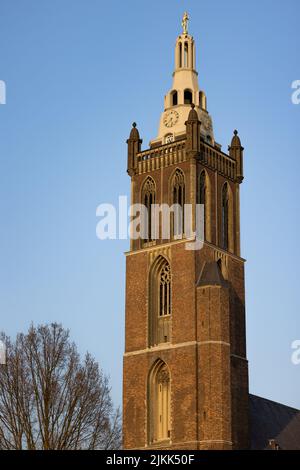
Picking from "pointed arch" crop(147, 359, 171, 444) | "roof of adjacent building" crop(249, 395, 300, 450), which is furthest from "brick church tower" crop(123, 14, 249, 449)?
"roof of adjacent building" crop(249, 395, 300, 450)

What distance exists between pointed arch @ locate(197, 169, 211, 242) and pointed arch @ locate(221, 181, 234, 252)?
6.35ft

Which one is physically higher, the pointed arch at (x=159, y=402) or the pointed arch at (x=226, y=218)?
the pointed arch at (x=226, y=218)

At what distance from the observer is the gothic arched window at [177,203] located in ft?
252

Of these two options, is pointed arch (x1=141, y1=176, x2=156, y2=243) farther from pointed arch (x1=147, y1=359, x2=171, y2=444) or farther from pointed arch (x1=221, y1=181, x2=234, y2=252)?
pointed arch (x1=147, y1=359, x2=171, y2=444)

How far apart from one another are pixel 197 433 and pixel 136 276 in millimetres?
13278

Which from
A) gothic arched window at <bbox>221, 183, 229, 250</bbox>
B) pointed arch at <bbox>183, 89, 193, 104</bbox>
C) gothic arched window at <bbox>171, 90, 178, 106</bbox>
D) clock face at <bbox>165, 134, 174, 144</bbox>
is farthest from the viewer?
gothic arched window at <bbox>171, 90, 178, 106</bbox>

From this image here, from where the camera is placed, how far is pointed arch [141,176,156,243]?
78500 mm

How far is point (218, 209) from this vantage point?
7938 cm

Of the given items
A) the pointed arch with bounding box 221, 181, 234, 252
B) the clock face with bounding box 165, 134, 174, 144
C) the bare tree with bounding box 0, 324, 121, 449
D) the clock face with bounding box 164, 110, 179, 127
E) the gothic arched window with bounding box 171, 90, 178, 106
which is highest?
the gothic arched window with bounding box 171, 90, 178, 106

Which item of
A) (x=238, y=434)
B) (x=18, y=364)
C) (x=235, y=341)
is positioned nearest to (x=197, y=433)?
(x=238, y=434)

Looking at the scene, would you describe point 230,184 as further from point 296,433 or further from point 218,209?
point 296,433

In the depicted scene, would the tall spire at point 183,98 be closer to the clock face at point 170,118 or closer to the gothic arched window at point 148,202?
the clock face at point 170,118

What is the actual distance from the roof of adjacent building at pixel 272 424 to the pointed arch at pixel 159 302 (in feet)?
31.2

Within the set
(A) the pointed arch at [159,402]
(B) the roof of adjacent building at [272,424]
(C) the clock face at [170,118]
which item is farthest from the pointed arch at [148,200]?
(B) the roof of adjacent building at [272,424]
